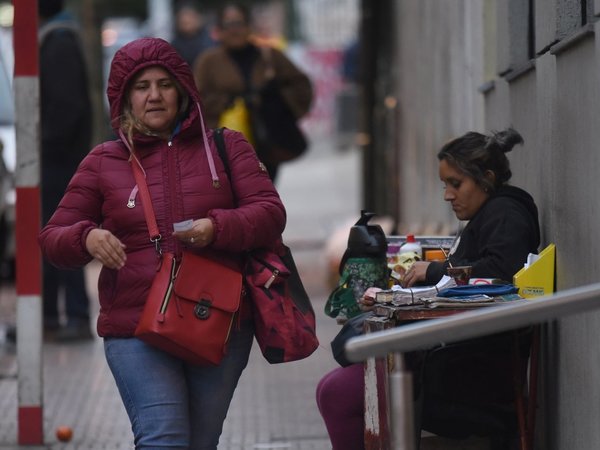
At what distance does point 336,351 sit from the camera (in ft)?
16.4

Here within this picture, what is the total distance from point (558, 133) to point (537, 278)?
0.51 metres

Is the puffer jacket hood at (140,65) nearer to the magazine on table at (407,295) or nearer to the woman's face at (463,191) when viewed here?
the magazine on table at (407,295)

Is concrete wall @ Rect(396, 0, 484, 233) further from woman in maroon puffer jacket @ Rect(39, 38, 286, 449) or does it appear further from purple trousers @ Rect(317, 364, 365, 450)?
woman in maroon puffer jacket @ Rect(39, 38, 286, 449)

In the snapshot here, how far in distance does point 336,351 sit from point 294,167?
23.2 metres

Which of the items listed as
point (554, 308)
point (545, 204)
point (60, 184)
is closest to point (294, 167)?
point (60, 184)

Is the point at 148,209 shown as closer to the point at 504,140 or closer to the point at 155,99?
the point at 155,99

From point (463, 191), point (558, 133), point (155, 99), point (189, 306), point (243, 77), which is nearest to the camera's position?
point (189, 306)

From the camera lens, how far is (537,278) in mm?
5086

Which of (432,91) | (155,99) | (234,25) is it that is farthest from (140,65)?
(432,91)

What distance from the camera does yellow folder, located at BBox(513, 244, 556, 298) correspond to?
5035 millimetres

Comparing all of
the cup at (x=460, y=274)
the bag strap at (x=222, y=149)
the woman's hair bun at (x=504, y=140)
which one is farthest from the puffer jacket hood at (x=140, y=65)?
the woman's hair bun at (x=504, y=140)

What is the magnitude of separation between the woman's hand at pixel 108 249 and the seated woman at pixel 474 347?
0.89 meters

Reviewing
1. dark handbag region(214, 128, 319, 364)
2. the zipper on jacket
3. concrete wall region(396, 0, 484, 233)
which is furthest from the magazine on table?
concrete wall region(396, 0, 484, 233)

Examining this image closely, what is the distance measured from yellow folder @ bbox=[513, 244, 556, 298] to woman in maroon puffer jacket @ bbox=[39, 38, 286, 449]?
0.83 meters
